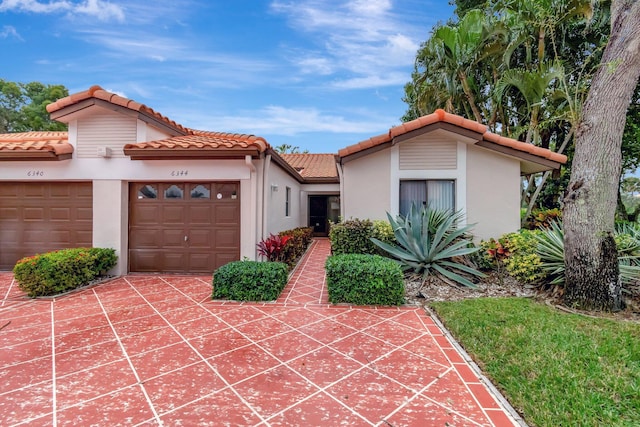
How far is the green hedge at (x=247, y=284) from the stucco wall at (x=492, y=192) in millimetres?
6234

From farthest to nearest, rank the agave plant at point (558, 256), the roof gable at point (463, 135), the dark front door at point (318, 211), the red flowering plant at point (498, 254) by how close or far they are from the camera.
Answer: the dark front door at point (318, 211) < the roof gable at point (463, 135) < the red flowering plant at point (498, 254) < the agave plant at point (558, 256)

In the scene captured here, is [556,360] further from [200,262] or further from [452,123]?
[200,262]

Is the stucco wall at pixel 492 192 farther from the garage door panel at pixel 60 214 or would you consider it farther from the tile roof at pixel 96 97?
the garage door panel at pixel 60 214

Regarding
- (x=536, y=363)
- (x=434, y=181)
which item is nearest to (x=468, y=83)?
(x=434, y=181)

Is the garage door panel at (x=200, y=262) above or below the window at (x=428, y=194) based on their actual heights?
below

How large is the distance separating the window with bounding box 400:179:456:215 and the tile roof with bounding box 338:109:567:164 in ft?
5.01

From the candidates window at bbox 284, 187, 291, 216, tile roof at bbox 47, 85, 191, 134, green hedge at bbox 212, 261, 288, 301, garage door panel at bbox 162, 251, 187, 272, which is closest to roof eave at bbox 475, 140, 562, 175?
green hedge at bbox 212, 261, 288, 301

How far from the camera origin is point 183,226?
8695 millimetres

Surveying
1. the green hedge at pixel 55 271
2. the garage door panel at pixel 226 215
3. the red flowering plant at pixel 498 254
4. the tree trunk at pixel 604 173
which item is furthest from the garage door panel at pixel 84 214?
the tree trunk at pixel 604 173

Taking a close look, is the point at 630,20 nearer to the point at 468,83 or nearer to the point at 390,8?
the point at 390,8

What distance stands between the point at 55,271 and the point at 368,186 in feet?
26.6

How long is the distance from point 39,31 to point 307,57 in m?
11.3

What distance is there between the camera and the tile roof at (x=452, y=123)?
26.7 ft

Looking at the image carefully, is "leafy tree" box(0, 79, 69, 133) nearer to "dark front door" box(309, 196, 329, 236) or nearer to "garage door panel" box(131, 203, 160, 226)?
"dark front door" box(309, 196, 329, 236)
